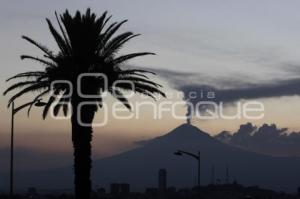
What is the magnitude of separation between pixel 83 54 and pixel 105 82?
5.81ft

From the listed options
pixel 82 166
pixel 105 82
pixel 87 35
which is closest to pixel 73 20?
pixel 87 35

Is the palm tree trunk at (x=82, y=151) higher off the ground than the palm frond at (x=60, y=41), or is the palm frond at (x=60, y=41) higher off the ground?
the palm frond at (x=60, y=41)

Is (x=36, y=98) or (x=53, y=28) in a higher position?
(x=53, y=28)

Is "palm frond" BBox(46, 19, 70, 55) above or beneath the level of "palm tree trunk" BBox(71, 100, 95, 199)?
above

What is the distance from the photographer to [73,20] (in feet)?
130

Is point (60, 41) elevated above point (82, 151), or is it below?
above

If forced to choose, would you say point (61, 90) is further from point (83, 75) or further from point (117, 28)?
point (117, 28)

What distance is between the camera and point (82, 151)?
41.4 meters

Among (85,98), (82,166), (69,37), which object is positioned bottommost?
(82,166)

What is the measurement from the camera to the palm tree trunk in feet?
135

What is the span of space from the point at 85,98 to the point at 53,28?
3.66 m

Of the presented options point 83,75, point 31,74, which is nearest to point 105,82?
point 83,75

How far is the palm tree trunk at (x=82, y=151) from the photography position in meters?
41.1

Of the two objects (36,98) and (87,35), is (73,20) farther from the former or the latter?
(36,98)
